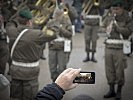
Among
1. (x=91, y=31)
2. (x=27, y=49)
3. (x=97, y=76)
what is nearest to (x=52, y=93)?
(x=27, y=49)

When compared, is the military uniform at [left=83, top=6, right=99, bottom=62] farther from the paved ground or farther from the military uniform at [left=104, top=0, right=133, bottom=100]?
the military uniform at [left=104, top=0, right=133, bottom=100]

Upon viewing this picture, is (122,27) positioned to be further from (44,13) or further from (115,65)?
(44,13)

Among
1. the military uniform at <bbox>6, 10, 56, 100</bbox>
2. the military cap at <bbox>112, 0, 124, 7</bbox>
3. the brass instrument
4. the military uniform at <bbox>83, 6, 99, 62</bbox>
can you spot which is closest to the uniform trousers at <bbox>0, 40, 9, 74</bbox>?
the brass instrument

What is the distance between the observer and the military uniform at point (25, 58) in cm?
632

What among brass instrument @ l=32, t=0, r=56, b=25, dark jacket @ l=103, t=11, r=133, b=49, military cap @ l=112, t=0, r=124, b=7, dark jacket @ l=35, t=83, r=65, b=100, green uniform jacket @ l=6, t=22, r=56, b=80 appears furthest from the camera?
brass instrument @ l=32, t=0, r=56, b=25

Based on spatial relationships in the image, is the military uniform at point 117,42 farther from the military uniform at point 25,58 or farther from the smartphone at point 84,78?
the smartphone at point 84,78

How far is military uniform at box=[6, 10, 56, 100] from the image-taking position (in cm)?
632

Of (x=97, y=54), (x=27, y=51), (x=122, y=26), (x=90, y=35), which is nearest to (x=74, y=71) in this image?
(x=27, y=51)

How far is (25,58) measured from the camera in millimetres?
6426

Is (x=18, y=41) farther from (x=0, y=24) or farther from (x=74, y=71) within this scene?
(x=74, y=71)

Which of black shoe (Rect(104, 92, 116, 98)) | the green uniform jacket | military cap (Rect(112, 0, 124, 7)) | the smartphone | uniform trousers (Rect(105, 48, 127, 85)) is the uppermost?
military cap (Rect(112, 0, 124, 7))

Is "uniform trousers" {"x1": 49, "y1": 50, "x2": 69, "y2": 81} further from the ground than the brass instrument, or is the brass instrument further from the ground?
the brass instrument

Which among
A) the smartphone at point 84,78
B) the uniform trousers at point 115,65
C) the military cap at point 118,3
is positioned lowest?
the uniform trousers at point 115,65

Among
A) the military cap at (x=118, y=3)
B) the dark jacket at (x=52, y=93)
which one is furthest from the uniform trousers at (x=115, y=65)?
the dark jacket at (x=52, y=93)
